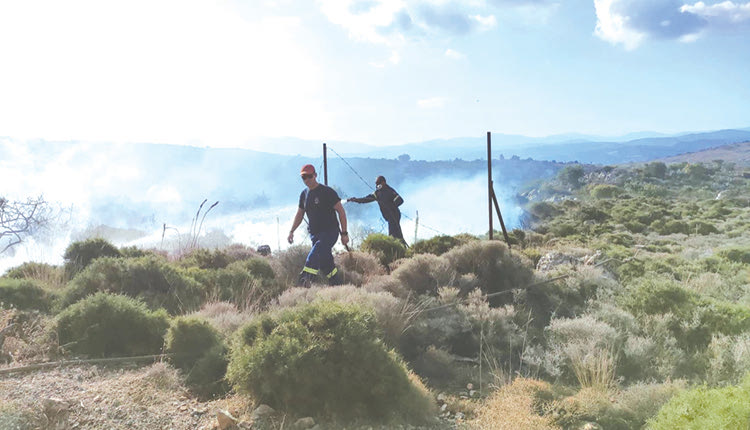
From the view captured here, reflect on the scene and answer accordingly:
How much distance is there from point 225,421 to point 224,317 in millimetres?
2407

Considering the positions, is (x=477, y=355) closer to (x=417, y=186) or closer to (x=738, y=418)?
(x=738, y=418)

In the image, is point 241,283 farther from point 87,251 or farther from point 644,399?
point 644,399

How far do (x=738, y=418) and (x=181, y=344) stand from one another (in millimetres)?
5116

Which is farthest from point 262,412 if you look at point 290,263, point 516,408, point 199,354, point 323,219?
point 290,263

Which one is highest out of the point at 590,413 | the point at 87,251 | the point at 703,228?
the point at 87,251

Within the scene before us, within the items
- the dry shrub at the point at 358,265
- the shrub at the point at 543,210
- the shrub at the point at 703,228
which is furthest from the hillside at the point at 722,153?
the dry shrub at the point at 358,265

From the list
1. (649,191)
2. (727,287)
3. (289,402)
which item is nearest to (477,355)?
(289,402)

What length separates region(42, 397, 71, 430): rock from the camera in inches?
164

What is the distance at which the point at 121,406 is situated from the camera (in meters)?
4.53

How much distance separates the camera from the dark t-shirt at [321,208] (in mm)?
8688

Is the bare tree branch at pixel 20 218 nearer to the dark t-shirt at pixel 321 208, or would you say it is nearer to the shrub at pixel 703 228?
the dark t-shirt at pixel 321 208

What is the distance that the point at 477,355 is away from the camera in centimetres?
667

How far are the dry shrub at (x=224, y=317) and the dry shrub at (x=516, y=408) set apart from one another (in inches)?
115

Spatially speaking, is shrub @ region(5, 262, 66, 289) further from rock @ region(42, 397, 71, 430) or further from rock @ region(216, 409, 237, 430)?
rock @ region(216, 409, 237, 430)
